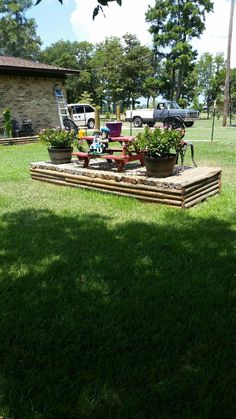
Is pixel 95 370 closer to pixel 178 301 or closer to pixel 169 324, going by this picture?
pixel 169 324

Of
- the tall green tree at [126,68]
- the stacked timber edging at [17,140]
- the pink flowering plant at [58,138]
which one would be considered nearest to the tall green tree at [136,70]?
the tall green tree at [126,68]

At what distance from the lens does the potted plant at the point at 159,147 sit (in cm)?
643

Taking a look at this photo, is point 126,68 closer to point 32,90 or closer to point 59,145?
point 32,90

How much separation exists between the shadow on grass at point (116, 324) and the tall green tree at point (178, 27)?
146 ft

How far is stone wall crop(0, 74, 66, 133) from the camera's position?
1878 centimetres

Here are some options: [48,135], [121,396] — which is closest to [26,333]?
[121,396]

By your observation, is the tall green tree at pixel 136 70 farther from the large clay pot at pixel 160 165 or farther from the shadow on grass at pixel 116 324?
the shadow on grass at pixel 116 324

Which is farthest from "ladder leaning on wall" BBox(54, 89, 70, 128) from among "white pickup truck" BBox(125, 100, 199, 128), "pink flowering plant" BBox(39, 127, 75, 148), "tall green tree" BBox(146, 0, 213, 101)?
"tall green tree" BBox(146, 0, 213, 101)

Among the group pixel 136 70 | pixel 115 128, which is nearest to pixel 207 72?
pixel 136 70

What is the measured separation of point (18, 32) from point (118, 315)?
68752mm

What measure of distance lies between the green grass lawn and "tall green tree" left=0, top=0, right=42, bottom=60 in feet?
196

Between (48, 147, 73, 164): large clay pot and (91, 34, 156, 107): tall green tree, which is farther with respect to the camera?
(91, 34, 156, 107): tall green tree

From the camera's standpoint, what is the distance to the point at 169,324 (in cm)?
298

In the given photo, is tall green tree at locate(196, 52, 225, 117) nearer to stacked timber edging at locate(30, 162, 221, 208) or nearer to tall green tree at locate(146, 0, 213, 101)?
tall green tree at locate(146, 0, 213, 101)
